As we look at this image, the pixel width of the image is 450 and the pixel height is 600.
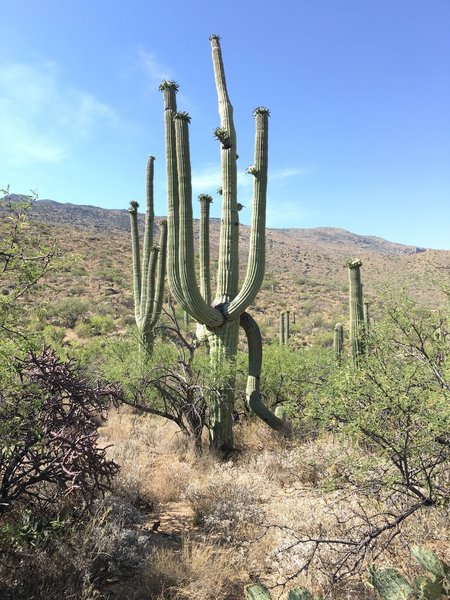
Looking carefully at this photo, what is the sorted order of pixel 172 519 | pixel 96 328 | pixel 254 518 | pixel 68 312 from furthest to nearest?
pixel 68 312 < pixel 96 328 < pixel 172 519 < pixel 254 518

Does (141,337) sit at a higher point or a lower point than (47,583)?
higher

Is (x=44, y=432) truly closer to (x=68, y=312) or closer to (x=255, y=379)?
(x=255, y=379)

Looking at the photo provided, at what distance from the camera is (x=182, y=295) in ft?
25.5

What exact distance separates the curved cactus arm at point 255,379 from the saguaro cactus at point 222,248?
0.04 m

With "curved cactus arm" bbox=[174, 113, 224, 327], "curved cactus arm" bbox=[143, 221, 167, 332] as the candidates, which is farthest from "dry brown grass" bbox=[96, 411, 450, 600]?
"curved cactus arm" bbox=[143, 221, 167, 332]

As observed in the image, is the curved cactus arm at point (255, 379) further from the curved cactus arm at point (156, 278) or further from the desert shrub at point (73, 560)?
the curved cactus arm at point (156, 278)

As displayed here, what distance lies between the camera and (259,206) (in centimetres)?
866

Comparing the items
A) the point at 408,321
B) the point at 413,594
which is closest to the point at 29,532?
the point at 413,594

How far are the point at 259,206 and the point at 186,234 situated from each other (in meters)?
1.69

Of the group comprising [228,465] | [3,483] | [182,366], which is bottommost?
[228,465]

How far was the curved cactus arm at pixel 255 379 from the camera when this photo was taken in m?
8.36

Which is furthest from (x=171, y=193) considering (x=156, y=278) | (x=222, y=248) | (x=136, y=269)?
(x=136, y=269)

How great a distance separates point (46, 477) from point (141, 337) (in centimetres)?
707

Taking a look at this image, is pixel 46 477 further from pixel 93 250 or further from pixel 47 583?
pixel 93 250
